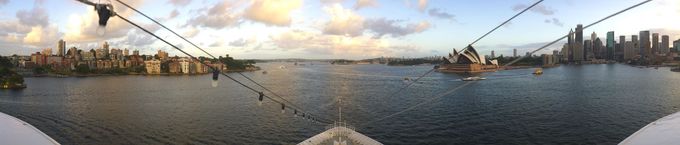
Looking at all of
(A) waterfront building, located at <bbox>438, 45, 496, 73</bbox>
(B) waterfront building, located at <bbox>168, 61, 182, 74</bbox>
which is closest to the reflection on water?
(A) waterfront building, located at <bbox>438, 45, 496, 73</bbox>

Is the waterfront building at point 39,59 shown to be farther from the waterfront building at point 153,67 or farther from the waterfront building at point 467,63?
the waterfront building at point 467,63

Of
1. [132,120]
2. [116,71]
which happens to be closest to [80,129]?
[132,120]

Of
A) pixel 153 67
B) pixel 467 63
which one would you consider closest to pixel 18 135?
pixel 467 63

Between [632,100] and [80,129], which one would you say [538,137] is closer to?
[632,100]

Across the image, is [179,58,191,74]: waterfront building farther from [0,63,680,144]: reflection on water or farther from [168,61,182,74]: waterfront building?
[0,63,680,144]: reflection on water

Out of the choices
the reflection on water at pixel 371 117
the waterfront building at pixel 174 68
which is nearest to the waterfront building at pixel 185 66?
the waterfront building at pixel 174 68

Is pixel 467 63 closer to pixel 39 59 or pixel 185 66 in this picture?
pixel 185 66

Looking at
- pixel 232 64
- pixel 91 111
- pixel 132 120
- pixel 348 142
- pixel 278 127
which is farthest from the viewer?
pixel 232 64
